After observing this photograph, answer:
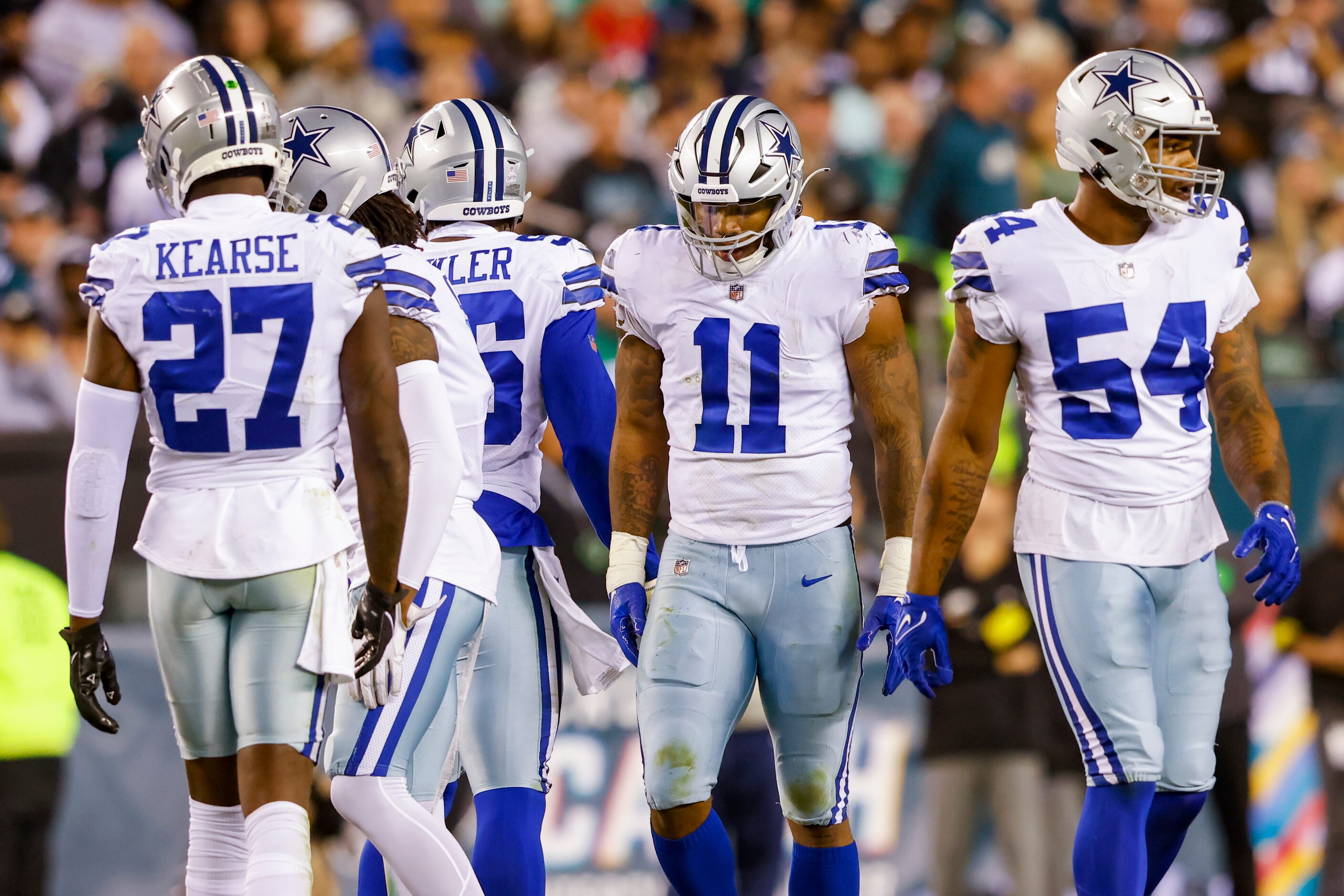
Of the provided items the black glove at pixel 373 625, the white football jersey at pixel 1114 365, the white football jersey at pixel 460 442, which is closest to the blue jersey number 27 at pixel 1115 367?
the white football jersey at pixel 1114 365

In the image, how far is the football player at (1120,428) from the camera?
4.22 meters

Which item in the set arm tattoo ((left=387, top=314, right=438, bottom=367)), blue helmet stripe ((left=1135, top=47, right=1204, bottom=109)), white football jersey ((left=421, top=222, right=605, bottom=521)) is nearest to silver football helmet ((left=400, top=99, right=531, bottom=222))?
white football jersey ((left=421, top=222, right=605, bottom=521))

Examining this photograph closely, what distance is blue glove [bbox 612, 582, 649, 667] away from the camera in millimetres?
4480

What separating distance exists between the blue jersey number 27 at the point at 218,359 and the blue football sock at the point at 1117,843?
2.07 m

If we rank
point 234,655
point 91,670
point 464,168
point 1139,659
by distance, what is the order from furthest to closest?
point 464,168 → point 1139,659 → point 91,670 → point 234,655

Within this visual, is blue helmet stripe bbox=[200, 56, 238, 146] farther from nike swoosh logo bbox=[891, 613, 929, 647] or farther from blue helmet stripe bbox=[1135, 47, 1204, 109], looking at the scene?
blue helmet stripe bbox=[1135, 47, 1204, 109]

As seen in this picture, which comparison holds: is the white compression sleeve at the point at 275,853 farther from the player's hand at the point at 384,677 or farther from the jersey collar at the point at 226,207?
the jersey collar at the point at 226,207

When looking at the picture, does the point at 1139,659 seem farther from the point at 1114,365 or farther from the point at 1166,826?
the point at 1114,365

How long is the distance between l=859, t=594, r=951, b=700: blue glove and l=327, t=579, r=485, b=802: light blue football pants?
3.26ft

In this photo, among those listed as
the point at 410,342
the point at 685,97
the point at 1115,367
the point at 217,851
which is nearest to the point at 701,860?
the point at 217,851

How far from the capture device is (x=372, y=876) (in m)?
4.45

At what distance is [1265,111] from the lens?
10.3m

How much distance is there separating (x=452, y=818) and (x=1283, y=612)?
11.2 ft

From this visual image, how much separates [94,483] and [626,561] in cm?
144
